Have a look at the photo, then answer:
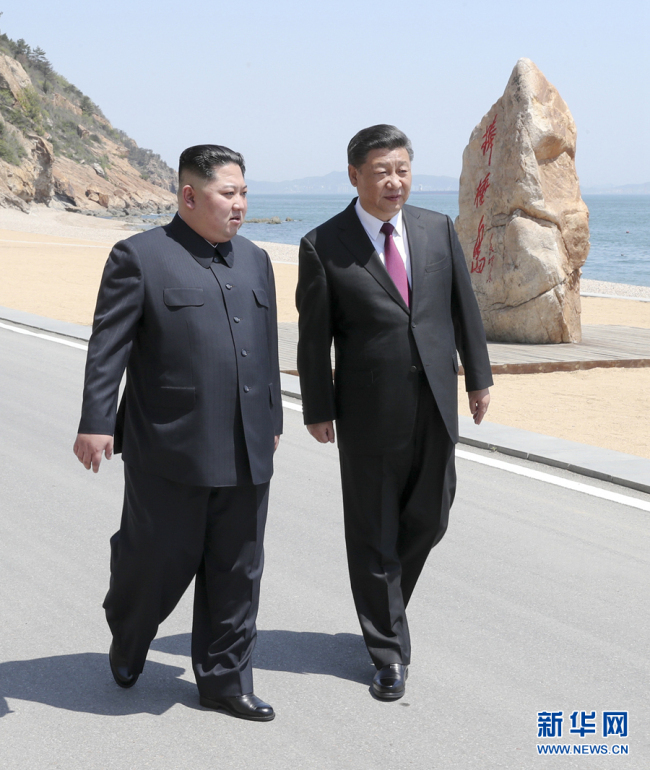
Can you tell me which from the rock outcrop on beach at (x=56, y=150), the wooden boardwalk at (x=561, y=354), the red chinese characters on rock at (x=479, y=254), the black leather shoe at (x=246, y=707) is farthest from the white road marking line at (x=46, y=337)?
the rock outcrop on beach at (x=56, y=150)

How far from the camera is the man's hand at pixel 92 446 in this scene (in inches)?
122

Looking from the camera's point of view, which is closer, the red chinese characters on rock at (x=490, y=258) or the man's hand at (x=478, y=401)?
the man's hand at (x=478, y=401)

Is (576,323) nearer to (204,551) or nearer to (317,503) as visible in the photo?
(317,503)

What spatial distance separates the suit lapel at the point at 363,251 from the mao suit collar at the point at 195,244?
521mm

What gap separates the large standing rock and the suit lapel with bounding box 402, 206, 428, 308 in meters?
8.33

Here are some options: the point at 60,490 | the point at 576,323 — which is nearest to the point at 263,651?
the point at 60,490

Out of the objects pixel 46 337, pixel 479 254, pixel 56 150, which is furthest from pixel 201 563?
pixel 56 150

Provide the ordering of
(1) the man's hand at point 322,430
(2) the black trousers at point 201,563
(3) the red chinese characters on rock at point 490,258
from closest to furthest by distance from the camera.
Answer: (2) the black trousers at point 201,563
(1) the man's hand at point 322,430
(3) the red chinese characters on rock at point 490,258

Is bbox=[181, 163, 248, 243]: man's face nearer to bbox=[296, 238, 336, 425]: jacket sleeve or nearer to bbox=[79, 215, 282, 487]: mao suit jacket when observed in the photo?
bbox=[79, 215, 282, 487]: mao suit jacket

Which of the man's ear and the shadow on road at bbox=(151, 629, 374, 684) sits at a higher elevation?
the man's ear

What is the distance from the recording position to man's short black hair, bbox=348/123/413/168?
340 cm

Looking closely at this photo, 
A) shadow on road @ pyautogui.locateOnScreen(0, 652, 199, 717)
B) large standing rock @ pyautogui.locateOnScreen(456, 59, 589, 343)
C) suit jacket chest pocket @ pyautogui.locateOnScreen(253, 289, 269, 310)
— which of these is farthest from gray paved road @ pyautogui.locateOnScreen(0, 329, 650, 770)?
large standing rock @ pyautogui.locateOnScreen(456, 59, 589, 343)

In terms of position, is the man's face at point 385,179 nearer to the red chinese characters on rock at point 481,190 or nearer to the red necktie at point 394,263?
the red necktie at point 394,263

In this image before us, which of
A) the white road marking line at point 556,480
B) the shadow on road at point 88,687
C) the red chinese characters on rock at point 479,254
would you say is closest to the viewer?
Result: the shadow on road at point 88,687
